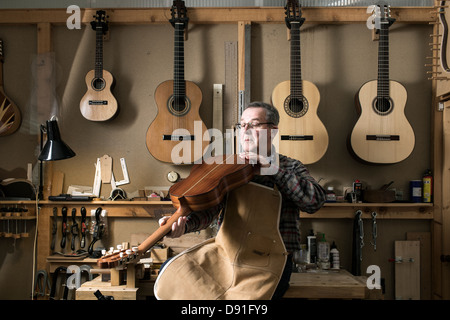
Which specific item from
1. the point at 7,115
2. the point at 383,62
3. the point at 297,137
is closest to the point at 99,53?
the point at 7,115

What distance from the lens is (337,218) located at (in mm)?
3201

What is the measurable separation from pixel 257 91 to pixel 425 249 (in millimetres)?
1997

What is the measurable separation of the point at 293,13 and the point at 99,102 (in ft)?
5.88

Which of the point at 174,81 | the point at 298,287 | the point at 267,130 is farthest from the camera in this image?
the point at 174,81

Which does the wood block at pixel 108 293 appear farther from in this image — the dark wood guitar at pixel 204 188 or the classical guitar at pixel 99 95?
the classical guitar at pixel 99 95

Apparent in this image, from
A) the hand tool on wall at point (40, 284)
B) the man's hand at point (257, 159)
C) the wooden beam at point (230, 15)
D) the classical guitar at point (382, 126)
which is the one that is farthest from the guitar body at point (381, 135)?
the hand tool on wall at point (40, 284)

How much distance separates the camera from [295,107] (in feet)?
10.00

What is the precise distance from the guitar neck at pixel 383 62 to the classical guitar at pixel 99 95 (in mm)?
2208

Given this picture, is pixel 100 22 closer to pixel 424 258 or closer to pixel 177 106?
pixel 177 106

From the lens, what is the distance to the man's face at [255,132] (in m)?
1.87

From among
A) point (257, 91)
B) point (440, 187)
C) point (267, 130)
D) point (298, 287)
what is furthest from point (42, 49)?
point (440, 187)

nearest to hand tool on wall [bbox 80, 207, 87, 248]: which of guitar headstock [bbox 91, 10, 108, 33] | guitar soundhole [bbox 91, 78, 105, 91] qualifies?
guitar soundhole [bbox 91, 78, 105, 91]

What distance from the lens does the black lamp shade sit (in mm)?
2854
